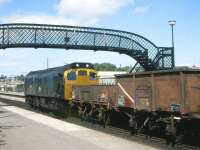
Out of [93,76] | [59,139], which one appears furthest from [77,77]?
[59,139]

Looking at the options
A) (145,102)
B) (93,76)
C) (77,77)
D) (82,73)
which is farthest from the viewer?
(93,76)

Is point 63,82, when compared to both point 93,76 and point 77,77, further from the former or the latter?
point 93,76

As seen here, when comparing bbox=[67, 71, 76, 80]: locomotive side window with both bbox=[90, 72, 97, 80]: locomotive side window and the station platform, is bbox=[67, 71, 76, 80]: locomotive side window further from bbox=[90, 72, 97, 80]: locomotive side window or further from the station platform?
the station platform

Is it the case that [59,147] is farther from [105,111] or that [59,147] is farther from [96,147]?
[105,111]

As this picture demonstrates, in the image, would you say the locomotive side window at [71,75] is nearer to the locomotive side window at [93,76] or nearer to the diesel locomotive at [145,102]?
the diesel locomotive at [145,102]

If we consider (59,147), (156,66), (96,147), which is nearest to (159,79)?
(96,147)

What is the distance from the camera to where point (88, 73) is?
94.2 feet

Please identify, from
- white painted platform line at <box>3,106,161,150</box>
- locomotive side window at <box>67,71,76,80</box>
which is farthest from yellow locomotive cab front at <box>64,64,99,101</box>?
white painted platform line at <box>3,106,161,150</box>

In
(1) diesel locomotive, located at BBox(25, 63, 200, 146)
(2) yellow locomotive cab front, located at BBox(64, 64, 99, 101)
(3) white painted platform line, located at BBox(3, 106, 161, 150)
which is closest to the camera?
(1) diesel locomotive, located at BBox(25, 63, 200, 146)

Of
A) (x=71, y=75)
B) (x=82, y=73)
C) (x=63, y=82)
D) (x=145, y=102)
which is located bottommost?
(x=145, y=102)

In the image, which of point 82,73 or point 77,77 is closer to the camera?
point 77,77

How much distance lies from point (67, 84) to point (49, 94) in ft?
14.4

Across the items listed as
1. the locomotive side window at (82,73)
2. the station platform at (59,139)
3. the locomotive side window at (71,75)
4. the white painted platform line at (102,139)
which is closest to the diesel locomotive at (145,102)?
the locomotive side window at (71,75)

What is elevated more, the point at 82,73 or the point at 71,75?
the point at 82,73
